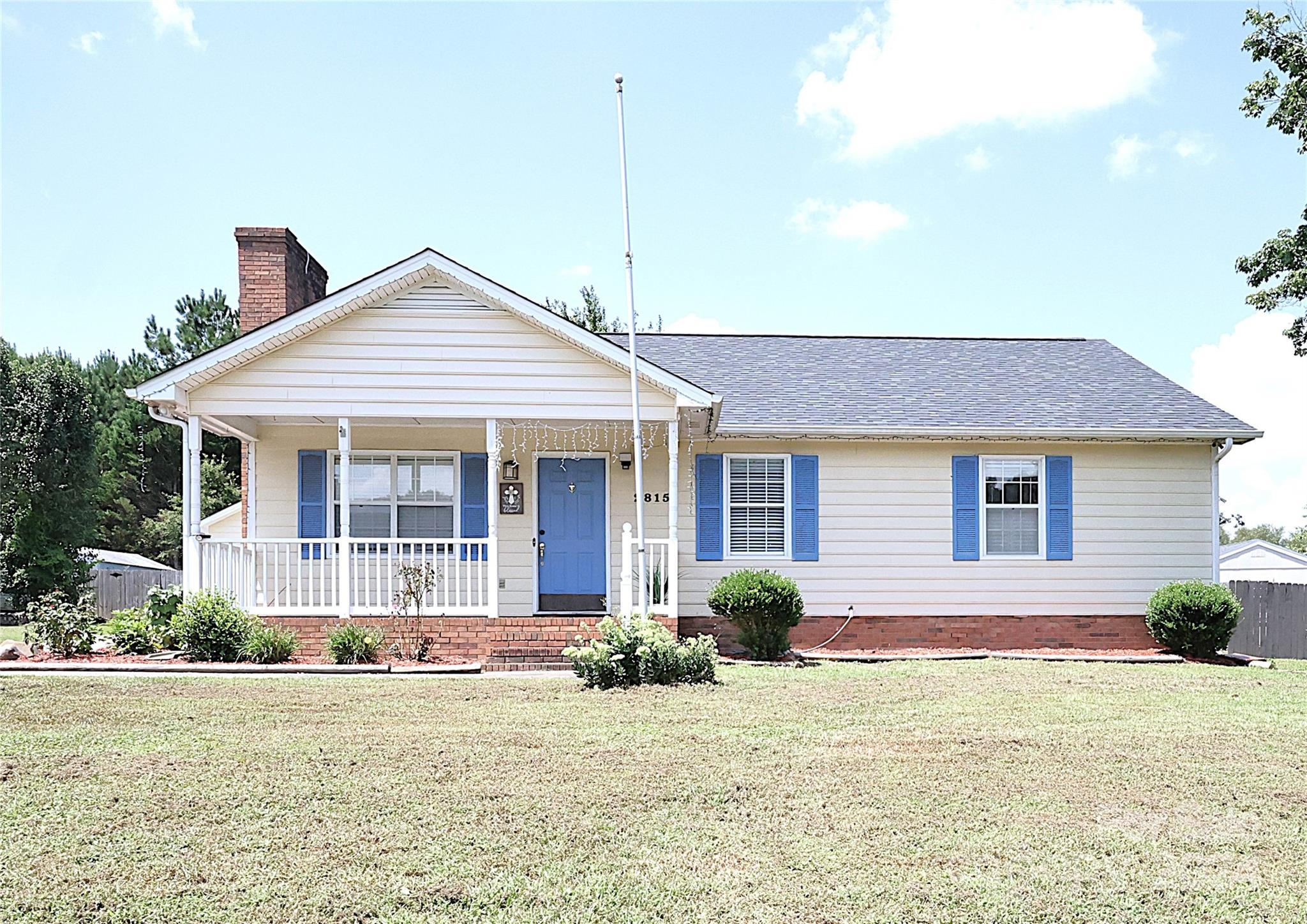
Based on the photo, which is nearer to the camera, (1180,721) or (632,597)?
(1180,721)

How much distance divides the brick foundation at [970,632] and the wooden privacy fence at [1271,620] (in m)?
5.13

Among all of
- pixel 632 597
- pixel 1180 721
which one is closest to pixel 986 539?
pixel 632 597

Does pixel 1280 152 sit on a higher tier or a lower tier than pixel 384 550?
higher

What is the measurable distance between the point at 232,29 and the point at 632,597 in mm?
8291

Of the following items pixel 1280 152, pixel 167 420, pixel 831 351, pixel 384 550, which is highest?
pixel 1280 152

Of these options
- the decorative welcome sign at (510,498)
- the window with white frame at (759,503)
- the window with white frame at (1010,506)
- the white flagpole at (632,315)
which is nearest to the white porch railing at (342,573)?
the decorative welcome sign at (510,498)

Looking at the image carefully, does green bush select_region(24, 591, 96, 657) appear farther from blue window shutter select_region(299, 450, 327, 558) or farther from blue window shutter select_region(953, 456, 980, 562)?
blue window shutter select_region(953, 456, 980, 562)

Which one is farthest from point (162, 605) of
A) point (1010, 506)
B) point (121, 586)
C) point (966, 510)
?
point (121, 586)

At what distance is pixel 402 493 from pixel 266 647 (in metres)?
3.35

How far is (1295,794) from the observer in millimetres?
6176

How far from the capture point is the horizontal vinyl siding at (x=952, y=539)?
45.8ft

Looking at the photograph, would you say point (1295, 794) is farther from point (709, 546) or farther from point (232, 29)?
point (232, 29)

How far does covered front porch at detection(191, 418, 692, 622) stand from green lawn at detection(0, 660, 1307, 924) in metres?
4.67

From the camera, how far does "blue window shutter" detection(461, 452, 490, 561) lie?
535 inches
